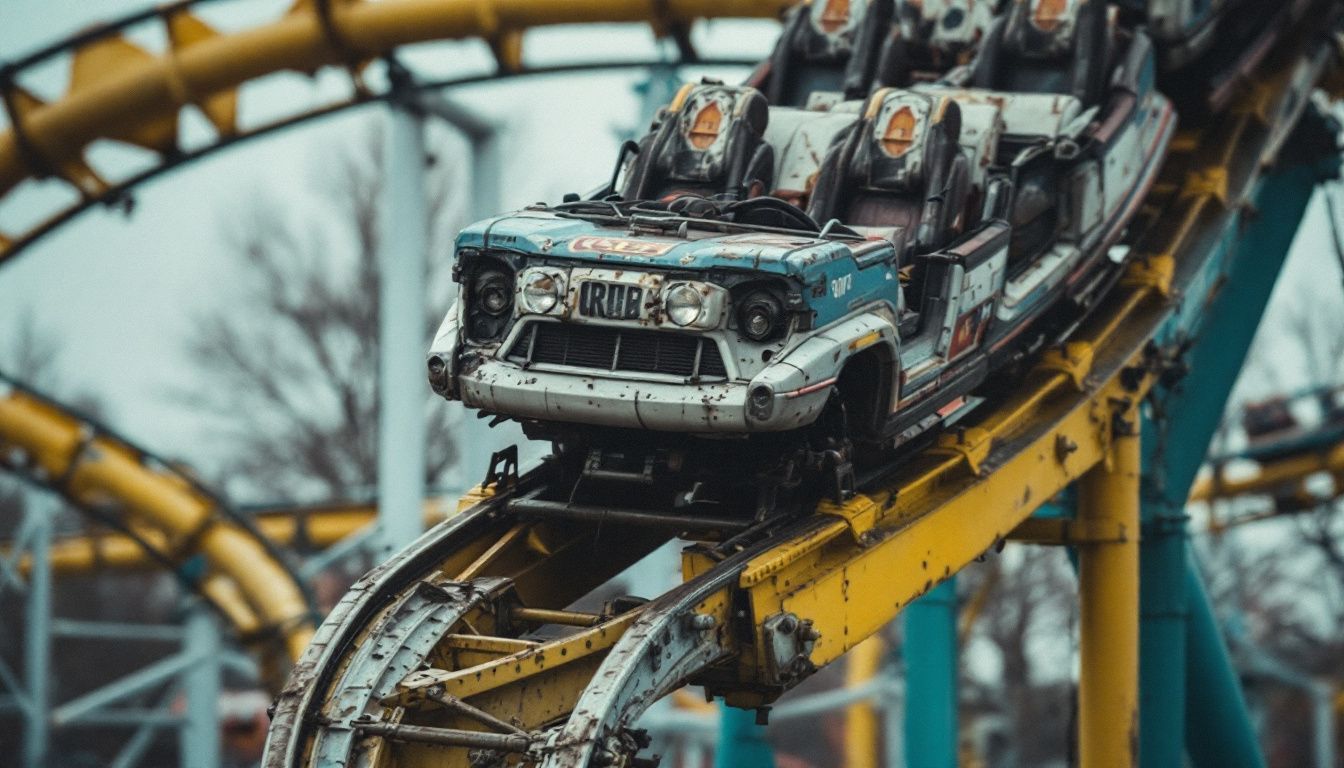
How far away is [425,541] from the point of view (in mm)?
9391

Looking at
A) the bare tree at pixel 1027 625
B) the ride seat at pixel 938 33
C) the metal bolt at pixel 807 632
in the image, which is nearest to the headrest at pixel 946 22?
the ride seat at pixel 938 33

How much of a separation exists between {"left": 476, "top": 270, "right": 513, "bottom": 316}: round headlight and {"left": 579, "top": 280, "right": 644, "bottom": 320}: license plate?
1.55ft

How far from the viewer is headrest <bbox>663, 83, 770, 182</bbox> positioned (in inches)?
423

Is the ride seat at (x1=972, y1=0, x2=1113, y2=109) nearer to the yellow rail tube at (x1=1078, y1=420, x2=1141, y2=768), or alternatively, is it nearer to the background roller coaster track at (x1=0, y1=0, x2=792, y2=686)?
the yellow rail tube at (x1=1078, y1=420, x2=1141, y2=768)

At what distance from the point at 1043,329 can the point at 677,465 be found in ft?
10.8

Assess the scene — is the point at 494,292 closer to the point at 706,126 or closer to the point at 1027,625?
the point at 706,126

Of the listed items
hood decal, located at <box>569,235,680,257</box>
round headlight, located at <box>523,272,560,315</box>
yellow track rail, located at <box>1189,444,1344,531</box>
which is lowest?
round headlight, located at <box>523,272,560,315</box>

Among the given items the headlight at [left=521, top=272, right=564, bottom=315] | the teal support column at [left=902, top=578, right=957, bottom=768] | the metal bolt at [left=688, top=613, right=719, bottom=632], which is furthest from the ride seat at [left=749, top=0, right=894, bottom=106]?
the metal bolt at [left=688, top=613, right=719, bottom=632]

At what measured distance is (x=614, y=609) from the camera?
9016 millimetres

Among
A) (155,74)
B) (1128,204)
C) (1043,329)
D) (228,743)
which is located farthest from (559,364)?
(228,743)

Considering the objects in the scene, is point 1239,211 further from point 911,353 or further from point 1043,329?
point 911,353

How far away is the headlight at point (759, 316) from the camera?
29.0ft

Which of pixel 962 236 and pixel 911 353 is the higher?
pixel 962 236

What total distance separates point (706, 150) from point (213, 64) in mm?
8530
